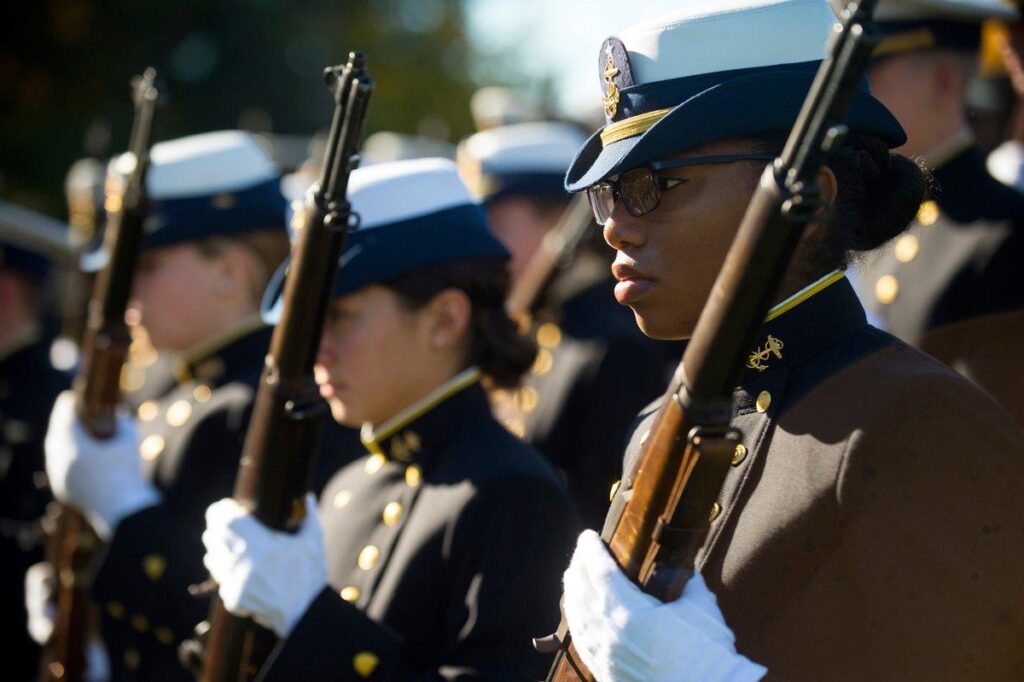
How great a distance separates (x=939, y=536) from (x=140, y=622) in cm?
369

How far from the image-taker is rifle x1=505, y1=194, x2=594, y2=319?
7.57m

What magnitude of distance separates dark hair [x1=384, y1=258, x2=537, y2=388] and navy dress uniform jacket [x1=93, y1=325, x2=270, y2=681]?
1.45 metres

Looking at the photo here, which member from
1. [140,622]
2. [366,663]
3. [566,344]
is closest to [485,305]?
Answer: [366,663]

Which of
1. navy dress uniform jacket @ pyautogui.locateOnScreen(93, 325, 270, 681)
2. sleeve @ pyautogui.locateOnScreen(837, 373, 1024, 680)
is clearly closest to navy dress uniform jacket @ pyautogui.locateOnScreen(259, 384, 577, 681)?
navy dress uniform jacket @ pyautogui.locateOnScreen(93, 325, 270, 681)

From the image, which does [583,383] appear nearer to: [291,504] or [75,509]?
[75,509]

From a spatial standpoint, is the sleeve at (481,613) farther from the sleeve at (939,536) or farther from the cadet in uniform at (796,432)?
the sleeve at (939,536)

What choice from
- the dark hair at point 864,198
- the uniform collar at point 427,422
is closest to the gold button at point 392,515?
the uniform collar at point 427,422

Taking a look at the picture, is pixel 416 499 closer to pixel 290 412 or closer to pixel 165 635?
pixel 290 412

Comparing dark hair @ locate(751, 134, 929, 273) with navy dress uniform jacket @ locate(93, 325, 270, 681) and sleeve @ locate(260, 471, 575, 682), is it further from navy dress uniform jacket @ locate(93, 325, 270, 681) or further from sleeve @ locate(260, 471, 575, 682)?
navy dress uniform jacket @ locate(93, 325, 270, 681)

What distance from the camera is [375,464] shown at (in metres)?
4.65

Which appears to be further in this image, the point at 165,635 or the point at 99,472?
the point at 99,472

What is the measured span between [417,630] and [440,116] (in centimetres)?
2798

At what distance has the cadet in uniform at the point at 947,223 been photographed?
4844 millimetres

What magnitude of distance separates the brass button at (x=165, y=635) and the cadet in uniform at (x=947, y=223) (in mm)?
2862
